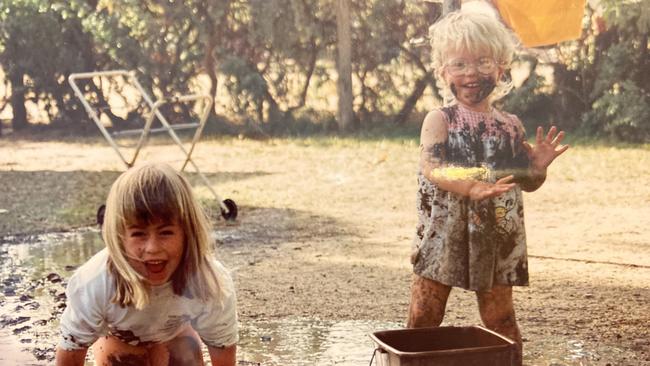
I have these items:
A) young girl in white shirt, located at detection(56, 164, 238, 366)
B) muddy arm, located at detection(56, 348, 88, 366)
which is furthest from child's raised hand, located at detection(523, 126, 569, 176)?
muddy arm, located at detection(56, 348, 88, 366)

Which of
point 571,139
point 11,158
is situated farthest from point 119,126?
point 571,139

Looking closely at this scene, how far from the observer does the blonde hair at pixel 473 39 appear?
4191 millimetres

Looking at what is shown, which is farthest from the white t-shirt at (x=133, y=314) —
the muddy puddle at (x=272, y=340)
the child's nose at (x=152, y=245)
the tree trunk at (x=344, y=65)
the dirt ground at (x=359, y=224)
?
the tree trunk at (x=344, y=65)

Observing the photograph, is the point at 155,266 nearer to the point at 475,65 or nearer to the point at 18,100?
the point at 475,65

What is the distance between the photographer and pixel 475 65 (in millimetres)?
4211

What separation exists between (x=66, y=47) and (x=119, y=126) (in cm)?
119

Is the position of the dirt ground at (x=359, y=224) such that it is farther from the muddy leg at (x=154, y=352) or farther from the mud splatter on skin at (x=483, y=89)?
the muddy leg at (x=154, y=352)

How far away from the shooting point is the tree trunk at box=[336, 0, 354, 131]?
14266mm

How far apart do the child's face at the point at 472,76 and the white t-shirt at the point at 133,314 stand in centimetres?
111

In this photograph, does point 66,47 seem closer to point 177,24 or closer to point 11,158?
point 177,24

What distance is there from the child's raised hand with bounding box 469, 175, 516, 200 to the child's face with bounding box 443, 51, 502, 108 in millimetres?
333

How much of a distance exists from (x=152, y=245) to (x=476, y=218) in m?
1.16

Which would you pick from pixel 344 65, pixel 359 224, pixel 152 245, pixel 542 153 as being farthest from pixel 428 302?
pixel 344 65

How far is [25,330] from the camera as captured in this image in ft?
17.8
